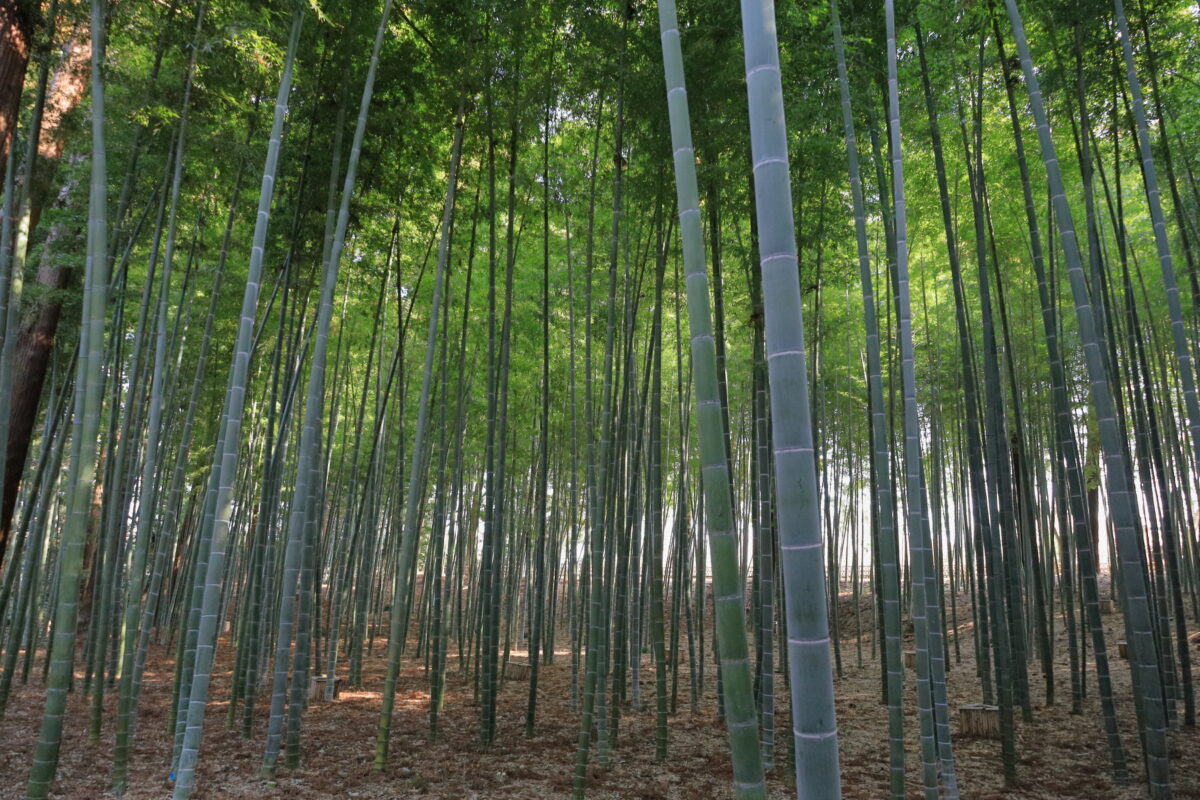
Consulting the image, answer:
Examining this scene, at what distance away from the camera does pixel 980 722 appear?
4828 millimetres

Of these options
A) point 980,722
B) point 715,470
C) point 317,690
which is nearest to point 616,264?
point 715,470

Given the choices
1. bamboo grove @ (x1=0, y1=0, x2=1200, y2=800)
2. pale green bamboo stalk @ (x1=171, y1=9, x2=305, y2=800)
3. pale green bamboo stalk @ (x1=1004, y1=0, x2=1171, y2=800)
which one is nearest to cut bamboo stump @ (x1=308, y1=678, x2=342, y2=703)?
bamboo grove @ (x1=0, y1=0, x2=1200, y2=800)

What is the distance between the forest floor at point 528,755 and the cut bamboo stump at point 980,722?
6.0 inches

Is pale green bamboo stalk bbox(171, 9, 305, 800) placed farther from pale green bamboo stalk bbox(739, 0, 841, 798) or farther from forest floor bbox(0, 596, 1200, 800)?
pale green bamboo stalk bbox(739, 0, 841, 798)

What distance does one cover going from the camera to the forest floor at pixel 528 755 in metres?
3.70

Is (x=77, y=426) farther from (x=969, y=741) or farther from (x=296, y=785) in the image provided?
(x=969, y=741)

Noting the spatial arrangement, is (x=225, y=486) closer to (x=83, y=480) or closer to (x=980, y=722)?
(x=83, y=480)

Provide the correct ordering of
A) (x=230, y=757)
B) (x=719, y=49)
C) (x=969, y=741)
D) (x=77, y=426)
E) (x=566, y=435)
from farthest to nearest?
(x=566, y=435) → (x=969, y=741) → (x=230, y=757) → (x=719, y=49) → (x=77, y=426)

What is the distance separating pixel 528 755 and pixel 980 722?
3.15 metres

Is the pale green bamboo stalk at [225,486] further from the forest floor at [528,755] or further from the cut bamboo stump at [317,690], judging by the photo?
the cut bamboo stump at [317,690]

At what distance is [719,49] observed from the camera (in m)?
3.63

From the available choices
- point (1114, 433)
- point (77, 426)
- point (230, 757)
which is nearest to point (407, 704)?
point (230, 757)

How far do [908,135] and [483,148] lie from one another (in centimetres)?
289

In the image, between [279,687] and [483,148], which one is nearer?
[279,687]
